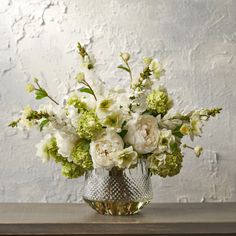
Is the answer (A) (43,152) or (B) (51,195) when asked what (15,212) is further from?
(B) (51,195)

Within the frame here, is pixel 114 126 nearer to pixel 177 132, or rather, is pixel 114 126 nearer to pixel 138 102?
pixel 138 102

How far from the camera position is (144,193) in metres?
1.56

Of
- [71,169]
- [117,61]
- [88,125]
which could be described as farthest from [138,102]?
[117,61]

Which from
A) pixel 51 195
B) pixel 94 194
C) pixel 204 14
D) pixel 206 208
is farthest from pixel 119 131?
pixel 204 14

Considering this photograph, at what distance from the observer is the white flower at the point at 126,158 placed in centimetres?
147

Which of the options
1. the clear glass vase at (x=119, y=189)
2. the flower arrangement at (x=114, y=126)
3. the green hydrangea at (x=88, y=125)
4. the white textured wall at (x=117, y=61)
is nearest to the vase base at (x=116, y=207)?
the clear glass vase at (x=119, y=189)

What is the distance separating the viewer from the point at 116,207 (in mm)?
1550

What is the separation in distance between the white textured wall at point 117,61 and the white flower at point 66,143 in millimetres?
447

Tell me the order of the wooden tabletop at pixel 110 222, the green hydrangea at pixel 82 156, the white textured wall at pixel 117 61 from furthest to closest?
the white textured wall at pixel 117 61
the green hydrangea at pixel 82 156
the wooden tabletop at pixel 110 222

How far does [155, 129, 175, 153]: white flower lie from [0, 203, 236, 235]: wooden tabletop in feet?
0.64

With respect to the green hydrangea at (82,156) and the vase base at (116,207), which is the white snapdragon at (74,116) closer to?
the green hydrangea at (82,156)

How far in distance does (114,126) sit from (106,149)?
0.22 feet

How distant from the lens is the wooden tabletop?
55.4 inches

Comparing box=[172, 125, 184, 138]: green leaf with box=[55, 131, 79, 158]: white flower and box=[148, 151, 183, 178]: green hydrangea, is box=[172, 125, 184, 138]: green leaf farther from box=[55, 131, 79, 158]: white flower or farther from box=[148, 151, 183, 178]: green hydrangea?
box=[55, 131, 79, 158]: white flower
